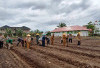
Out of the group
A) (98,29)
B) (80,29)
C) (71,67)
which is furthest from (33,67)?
(98,29)

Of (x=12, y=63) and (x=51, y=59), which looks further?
(x=51, y=59)

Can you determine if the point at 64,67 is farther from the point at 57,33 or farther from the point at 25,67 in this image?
the point at 57,33

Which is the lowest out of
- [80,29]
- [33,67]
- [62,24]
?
[33,67]

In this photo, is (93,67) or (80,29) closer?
(93,67)

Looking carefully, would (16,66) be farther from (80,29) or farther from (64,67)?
(80,29)

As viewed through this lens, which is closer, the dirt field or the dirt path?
the dirt path

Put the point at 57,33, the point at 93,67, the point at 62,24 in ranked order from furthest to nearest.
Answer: the point at 62,24
the point at 57,33
the point at 93,67

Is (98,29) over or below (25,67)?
over

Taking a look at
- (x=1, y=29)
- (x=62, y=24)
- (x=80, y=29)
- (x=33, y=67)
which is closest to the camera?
(x=33, y=67)

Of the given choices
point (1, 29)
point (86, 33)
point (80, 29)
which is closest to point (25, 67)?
point (80, 29)

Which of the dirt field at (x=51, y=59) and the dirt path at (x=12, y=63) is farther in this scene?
the dirt field at (x=51, y=59)

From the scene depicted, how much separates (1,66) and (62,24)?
5131 cm

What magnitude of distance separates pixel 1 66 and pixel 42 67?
205 centimetres

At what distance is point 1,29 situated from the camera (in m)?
49.8
